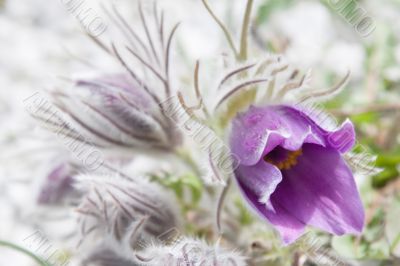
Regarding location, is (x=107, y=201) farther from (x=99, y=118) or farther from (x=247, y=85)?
(x=247, y=85)

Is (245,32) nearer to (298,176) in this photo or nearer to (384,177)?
(298,176)

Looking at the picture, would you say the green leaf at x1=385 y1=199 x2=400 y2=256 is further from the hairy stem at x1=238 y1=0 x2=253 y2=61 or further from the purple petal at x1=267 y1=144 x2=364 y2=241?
the hairy stem at x1=238 y1=0 x2=253 y2=61

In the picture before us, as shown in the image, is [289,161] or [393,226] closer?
[289,161]

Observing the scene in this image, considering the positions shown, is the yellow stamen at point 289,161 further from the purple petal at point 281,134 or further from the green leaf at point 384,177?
the green leaf at point 384,177

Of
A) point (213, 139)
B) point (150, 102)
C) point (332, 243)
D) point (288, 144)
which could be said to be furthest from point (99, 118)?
point (332, 243)

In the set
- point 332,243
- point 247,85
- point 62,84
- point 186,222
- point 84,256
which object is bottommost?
point 332,243

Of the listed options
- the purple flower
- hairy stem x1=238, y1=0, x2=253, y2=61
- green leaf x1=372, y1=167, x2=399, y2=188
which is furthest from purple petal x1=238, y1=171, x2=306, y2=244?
green leaf x1=372, y1=167, x2=399, y2=188

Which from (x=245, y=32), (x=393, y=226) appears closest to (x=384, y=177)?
(x=393, y=226)
